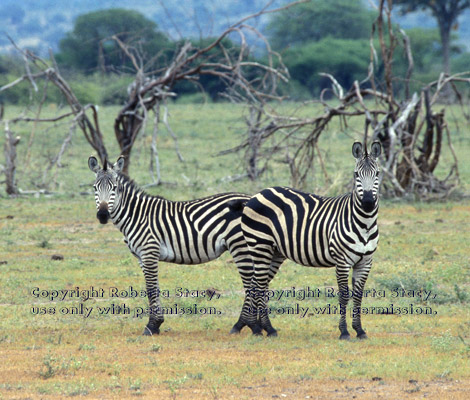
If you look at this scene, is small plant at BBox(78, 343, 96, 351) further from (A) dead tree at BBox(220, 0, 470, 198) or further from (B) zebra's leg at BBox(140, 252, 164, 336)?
(A) dead tree at BBox(220, 0, 470, 198)

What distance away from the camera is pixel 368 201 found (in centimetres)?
639

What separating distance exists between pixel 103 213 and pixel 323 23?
57.7 metres

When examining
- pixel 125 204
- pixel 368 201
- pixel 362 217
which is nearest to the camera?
pixel 368 201

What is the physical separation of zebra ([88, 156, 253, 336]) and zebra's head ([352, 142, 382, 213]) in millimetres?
1249

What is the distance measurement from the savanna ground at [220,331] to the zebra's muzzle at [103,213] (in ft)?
3.55

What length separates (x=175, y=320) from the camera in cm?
781

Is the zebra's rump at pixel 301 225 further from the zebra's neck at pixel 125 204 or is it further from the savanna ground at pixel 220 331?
the zebra's neck at pixel 125 204

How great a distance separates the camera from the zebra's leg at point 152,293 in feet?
23.4

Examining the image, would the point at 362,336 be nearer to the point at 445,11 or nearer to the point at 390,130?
the point at 390,130

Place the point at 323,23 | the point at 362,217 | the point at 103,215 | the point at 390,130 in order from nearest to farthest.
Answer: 1. the point at 362,217
2. the point at 103,215
3. the point at 390,130
4. the point at 323,23

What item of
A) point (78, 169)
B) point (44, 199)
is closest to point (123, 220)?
point (44, 199)

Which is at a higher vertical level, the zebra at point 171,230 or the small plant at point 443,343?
the zebra at point 171,230

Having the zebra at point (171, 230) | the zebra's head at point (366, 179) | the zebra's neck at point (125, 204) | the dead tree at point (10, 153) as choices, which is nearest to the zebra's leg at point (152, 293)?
the zebra at point (171, 230)

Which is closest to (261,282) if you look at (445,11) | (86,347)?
(86,347)
